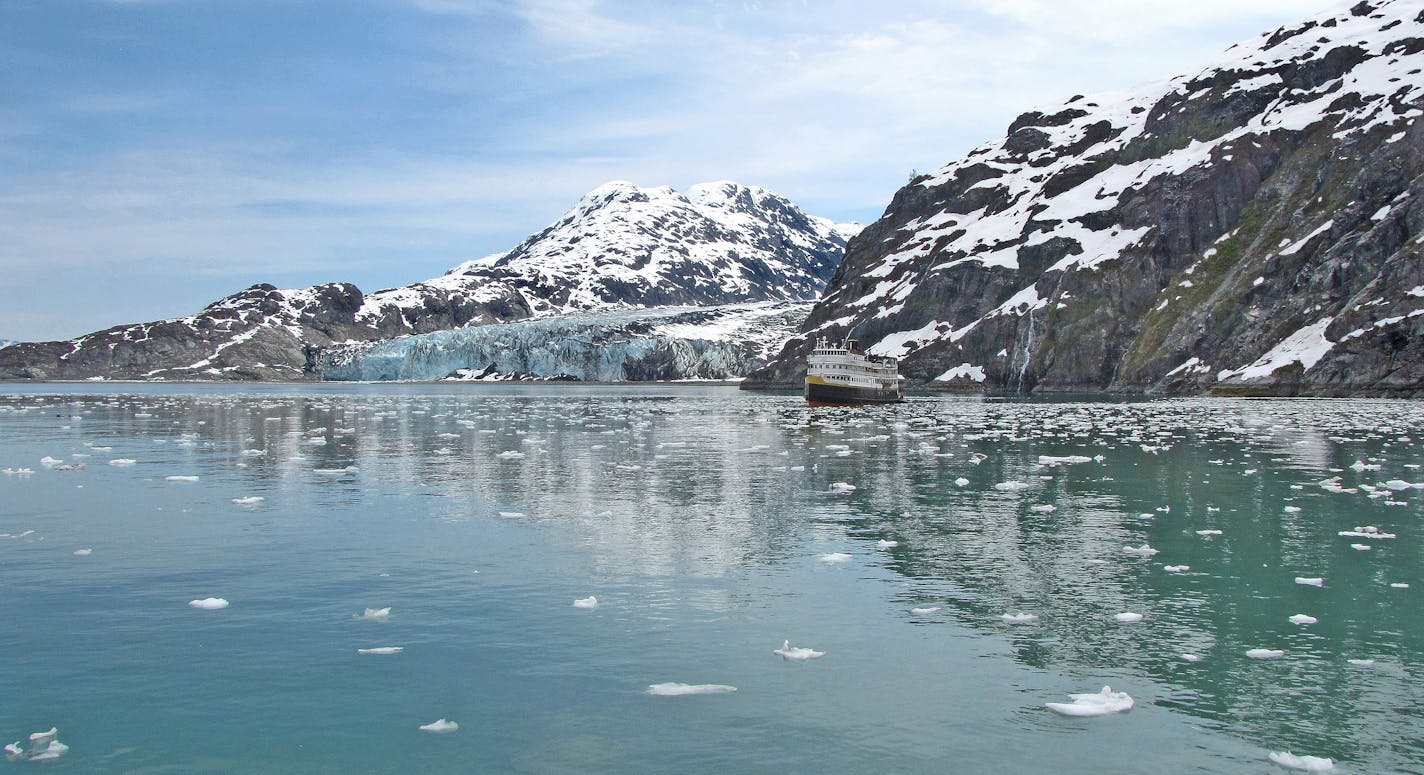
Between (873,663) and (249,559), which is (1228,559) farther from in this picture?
(249,559)

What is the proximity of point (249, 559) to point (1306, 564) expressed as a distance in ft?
76.9

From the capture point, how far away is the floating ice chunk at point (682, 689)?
13.9m

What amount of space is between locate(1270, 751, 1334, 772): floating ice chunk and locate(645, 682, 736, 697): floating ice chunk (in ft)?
22.0

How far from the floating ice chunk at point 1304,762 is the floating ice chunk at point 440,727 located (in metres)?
9.79

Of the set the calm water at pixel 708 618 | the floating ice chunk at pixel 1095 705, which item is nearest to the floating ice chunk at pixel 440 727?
the calm water at pixel 708 618

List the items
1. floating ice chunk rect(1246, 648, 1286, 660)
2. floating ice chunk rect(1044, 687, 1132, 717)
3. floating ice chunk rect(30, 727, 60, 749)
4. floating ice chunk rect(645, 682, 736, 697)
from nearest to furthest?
1. floating ice chunk rect(30, 727, 60, 749)
2. floating ice chunk rect(1044, 687, 1132, 717)
3. floating ice chunk rect(645, 682, 736, 697)
4. floating ice chunk rect(1246, 648, 1286, 660)

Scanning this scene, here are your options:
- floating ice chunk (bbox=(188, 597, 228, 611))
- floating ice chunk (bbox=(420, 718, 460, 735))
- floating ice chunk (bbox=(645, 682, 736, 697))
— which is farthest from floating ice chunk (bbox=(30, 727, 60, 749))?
floating ice chunk (bbox=(645, 682, 736, 697))

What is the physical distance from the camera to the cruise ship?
107 metres

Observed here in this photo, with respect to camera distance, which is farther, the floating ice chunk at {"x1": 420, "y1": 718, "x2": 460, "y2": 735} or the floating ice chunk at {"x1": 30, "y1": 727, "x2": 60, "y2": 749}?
the floating ice chunk at {"x1": 420, "y1": 718, "x2": 460, "y2": 735}

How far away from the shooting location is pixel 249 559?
22781mm

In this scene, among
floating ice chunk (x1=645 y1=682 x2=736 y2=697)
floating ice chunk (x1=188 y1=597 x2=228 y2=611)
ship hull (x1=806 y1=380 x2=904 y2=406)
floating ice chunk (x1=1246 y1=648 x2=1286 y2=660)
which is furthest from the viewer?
ship hull (x1=806 y1=380 x2=904 y2=406)

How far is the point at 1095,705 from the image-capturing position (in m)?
13.2

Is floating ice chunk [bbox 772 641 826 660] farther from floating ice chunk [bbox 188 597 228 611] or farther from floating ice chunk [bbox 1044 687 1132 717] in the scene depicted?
floating ice chunk [bbox 188 597 228 611]

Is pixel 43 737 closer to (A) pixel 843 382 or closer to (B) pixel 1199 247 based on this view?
(A) pixel 843 382
